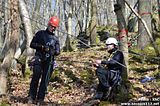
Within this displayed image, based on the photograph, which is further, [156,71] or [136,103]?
[156,71]

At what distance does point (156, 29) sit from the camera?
47.5 ft

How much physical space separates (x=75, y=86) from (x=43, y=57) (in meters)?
2.46

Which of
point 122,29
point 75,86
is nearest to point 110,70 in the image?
point 122,29

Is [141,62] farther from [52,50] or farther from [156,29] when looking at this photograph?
[52,50]

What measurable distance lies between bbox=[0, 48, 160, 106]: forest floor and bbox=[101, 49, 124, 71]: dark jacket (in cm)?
61

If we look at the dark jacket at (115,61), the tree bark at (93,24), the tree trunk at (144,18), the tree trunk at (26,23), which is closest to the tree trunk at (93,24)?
the tree bark at (93,24)

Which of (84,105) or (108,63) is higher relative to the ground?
(108,63)

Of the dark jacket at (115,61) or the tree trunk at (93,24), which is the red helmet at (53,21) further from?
the tree trunk at (93,24)

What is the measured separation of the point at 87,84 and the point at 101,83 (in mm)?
2447

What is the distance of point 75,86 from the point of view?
10.1 m

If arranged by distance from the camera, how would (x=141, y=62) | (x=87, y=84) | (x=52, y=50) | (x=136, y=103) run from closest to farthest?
(x=136, y=103), (x=52, y=50), (x=87, y=84), (x=141, y=62)

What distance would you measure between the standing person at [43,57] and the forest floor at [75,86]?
1.05 feet

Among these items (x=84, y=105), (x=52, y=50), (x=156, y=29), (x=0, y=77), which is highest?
(x=156, y=29)

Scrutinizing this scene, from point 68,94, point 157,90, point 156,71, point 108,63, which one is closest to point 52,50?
point 108,63
